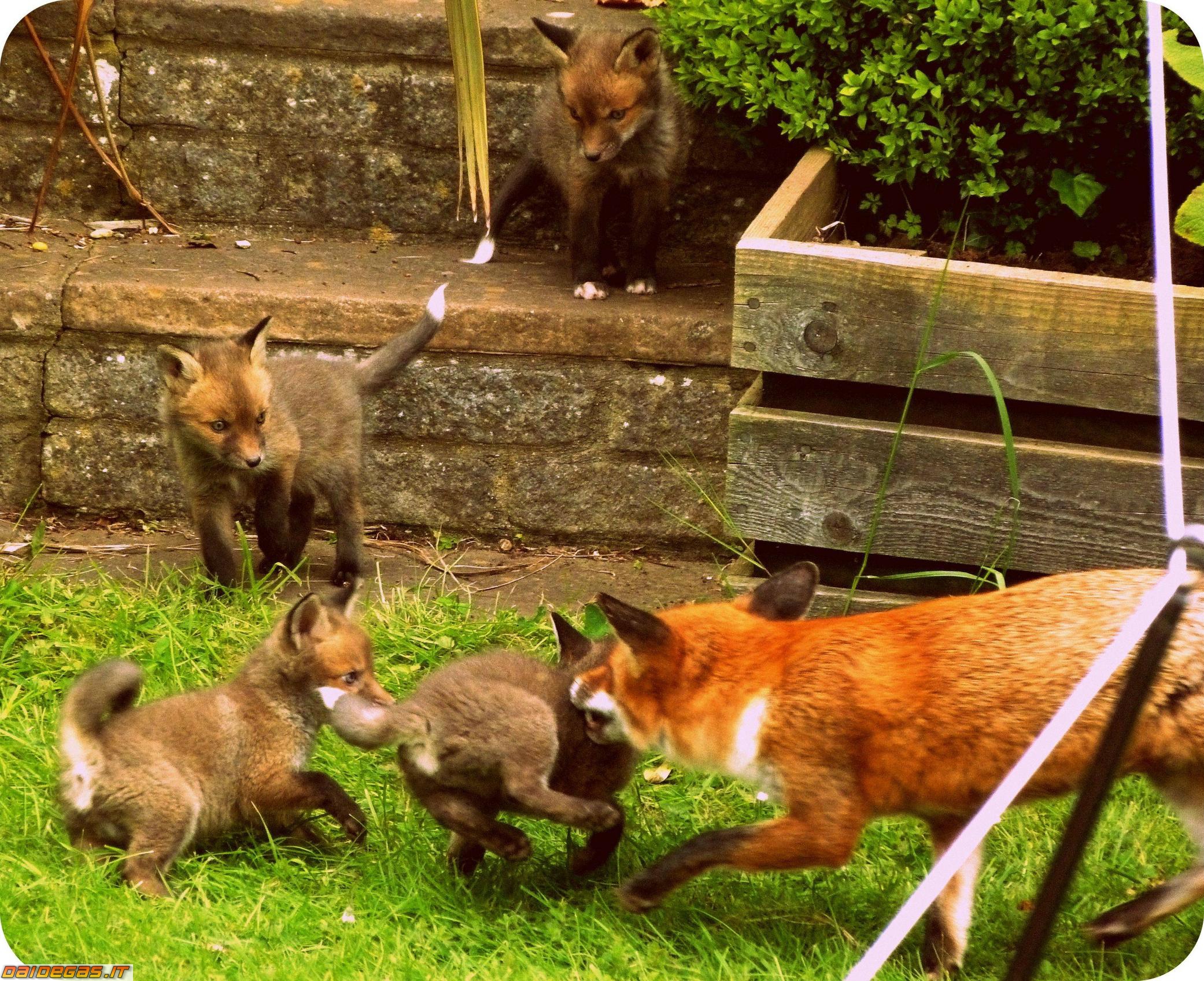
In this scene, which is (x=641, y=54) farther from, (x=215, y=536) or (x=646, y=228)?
(x=215, y=536)

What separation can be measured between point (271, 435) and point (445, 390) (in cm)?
82

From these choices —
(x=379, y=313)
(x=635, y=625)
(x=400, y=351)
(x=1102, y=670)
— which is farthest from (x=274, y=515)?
(x=1102, y=670)

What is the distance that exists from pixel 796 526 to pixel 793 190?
4.15 ft

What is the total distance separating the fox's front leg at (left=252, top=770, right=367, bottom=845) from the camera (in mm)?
3562

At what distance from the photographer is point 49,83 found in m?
6.25

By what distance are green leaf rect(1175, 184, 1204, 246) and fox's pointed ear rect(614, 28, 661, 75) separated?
103 inches

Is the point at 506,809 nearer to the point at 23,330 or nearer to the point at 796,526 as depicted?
the point at 796,526

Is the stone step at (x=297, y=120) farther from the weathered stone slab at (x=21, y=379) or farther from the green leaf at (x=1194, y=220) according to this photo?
the green leaf at (x=1194, y=220)

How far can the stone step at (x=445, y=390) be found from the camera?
18.4 feet

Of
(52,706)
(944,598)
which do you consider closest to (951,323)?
(944,598)

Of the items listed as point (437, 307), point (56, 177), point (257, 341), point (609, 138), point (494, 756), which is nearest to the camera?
point (494, 756)

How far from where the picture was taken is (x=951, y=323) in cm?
439

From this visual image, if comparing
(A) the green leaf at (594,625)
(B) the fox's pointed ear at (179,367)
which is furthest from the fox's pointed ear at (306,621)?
(B) the fox's pointed ear at (179,367)

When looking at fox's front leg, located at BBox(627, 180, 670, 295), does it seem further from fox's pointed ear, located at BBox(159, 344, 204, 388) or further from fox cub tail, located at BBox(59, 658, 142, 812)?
fox cub tail, located at BBox(59, 658, 142, 812)
